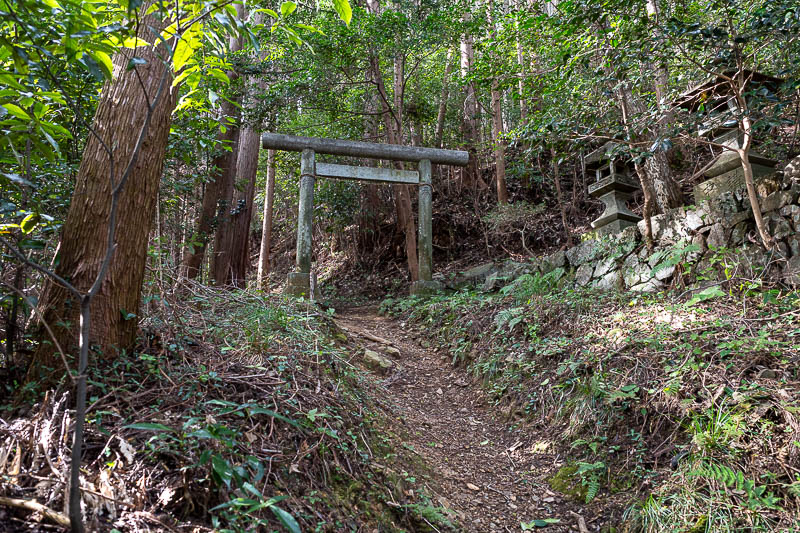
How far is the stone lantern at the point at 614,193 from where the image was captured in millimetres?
6129

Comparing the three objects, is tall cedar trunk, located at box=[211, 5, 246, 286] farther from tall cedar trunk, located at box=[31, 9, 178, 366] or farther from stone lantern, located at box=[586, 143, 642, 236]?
stone lantern, located at box=[586, 143, 642, 236]

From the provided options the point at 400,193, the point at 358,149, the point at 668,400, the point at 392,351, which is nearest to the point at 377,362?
the point at 392,351

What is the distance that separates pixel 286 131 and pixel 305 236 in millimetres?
3524

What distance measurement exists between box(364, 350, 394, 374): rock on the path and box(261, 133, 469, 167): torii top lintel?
156 inches

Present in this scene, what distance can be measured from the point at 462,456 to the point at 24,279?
10.0 ft

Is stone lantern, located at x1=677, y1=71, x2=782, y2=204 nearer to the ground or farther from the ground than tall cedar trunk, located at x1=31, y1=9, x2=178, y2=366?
farther from the ground

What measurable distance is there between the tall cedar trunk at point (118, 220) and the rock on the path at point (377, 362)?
2958mm

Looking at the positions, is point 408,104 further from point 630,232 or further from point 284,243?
point 630,232

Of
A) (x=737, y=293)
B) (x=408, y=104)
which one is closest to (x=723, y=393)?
(x=737, y=293)

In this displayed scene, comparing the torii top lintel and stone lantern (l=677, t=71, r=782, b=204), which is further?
the torii top lintel

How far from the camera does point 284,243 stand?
1366cm

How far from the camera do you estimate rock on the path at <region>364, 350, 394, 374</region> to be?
16.6 feet

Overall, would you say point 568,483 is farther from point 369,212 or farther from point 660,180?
point 369,212

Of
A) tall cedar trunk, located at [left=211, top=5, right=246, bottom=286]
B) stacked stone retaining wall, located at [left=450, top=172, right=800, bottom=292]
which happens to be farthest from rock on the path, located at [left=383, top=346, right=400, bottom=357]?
tall cedar trunk, located at [left=211, top=5, right=246, bottom=286]
